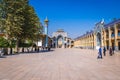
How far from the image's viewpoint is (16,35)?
1305 inches

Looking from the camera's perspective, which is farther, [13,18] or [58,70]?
[13,18]

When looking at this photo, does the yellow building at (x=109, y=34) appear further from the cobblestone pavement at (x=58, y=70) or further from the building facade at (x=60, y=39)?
the building facade at (x=60, y=39)

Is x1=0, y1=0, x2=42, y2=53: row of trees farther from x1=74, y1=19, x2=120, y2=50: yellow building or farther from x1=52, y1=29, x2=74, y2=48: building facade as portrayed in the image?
x1=52, y1=29, x2=74, y2=48: building facade

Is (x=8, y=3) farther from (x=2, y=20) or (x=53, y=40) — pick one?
(x=53, y=40)

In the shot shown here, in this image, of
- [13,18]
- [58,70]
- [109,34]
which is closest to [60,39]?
[109,34]

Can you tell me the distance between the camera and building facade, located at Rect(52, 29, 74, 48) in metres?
142

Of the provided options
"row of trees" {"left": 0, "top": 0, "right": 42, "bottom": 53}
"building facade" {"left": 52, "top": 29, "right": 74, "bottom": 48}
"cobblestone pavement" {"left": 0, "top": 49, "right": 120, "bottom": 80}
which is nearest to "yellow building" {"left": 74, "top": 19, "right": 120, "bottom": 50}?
"row of trees" {"left": 0, "top": 0, "right": 42, "bottom": 53}

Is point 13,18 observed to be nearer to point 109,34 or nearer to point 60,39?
point 109,34

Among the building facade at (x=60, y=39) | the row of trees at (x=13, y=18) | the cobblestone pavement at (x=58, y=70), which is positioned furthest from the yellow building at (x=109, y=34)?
the building facade at (x=60, y=39)

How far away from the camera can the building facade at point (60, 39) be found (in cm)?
14212

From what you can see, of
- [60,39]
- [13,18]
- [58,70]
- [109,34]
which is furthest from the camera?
[60,39]

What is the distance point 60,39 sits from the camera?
148000 mm

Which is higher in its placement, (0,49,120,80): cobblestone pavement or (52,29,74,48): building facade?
(52,29,74,48): building facade

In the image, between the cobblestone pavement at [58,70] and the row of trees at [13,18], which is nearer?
the cobblestone pavement at [58,70]
